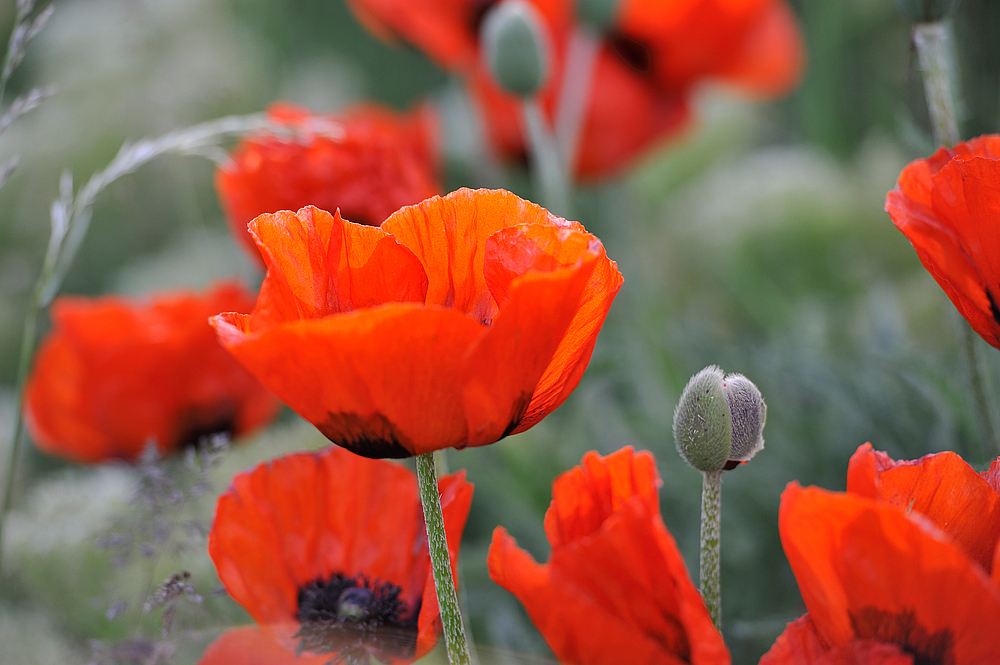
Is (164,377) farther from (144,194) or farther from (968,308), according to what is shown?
(144,194)

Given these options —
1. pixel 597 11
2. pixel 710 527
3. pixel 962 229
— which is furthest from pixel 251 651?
pixel 597 11

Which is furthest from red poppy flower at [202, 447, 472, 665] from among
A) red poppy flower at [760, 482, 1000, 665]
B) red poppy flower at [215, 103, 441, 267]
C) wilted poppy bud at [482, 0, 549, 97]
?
wilted poppy bud at [482, 0, 549, 97]

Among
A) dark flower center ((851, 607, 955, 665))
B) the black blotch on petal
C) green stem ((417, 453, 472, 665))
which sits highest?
dark flower center ((851, 607, 955, 665))

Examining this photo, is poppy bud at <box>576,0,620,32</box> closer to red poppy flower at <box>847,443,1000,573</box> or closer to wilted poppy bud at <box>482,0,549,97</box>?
wilted poppy bud at <box>482,0,549,97</box>

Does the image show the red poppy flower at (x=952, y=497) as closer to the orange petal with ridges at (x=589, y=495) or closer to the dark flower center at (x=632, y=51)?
the orange petal with ridges at (x=589, y=495)

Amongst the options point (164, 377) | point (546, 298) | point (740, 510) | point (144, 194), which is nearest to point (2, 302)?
point (144, 194)

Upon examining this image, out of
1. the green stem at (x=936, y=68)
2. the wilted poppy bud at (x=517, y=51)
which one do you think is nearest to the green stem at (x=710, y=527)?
the green stem at (x=936, y=68)
